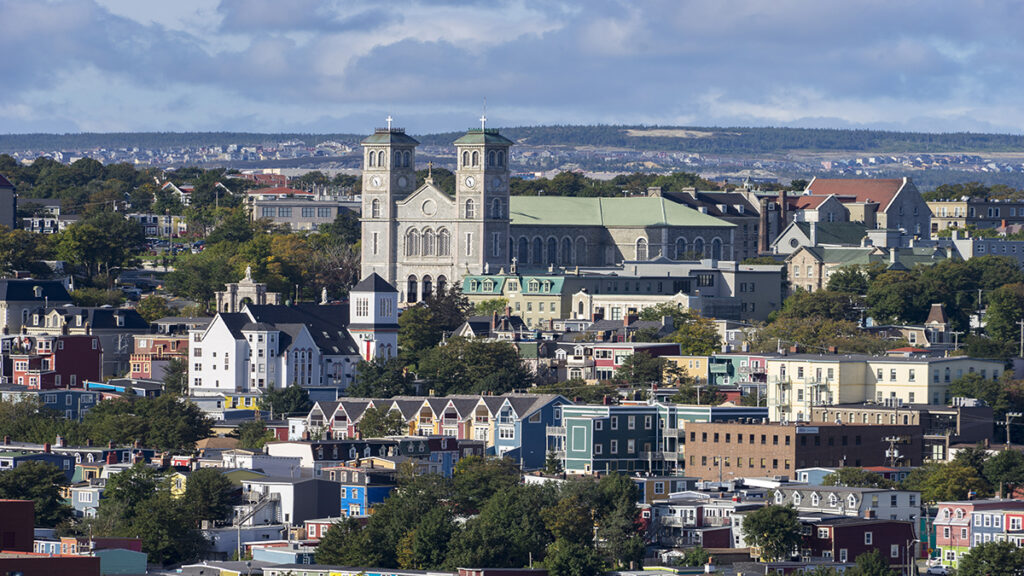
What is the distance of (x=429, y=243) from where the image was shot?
555ft

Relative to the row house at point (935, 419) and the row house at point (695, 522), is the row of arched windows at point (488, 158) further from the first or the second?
the row house at point (695, 522)

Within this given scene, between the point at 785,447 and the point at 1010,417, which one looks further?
the point at 1010,417

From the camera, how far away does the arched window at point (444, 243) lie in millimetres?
168875

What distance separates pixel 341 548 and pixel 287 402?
138ft

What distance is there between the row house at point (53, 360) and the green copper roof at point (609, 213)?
45850 millimetres

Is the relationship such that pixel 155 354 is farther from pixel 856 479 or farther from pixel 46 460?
pixel 856 479

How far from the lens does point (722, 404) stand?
11312 centimetres

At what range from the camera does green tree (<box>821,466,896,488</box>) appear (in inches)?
3674

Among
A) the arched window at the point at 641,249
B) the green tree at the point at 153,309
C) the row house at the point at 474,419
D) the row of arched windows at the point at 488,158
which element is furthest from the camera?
the arched window at the point at 641,249

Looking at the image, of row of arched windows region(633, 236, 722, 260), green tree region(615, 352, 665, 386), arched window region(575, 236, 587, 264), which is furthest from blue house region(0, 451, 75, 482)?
row of arched windows region(633, 236, 722, 260)

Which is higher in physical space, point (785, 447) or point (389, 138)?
point (389, 138)

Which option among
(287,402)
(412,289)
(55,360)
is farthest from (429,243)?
(287,402)

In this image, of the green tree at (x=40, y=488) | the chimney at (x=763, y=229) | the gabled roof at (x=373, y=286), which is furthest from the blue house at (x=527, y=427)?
the chimney at (x=763, y=229)

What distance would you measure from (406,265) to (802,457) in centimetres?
7059
